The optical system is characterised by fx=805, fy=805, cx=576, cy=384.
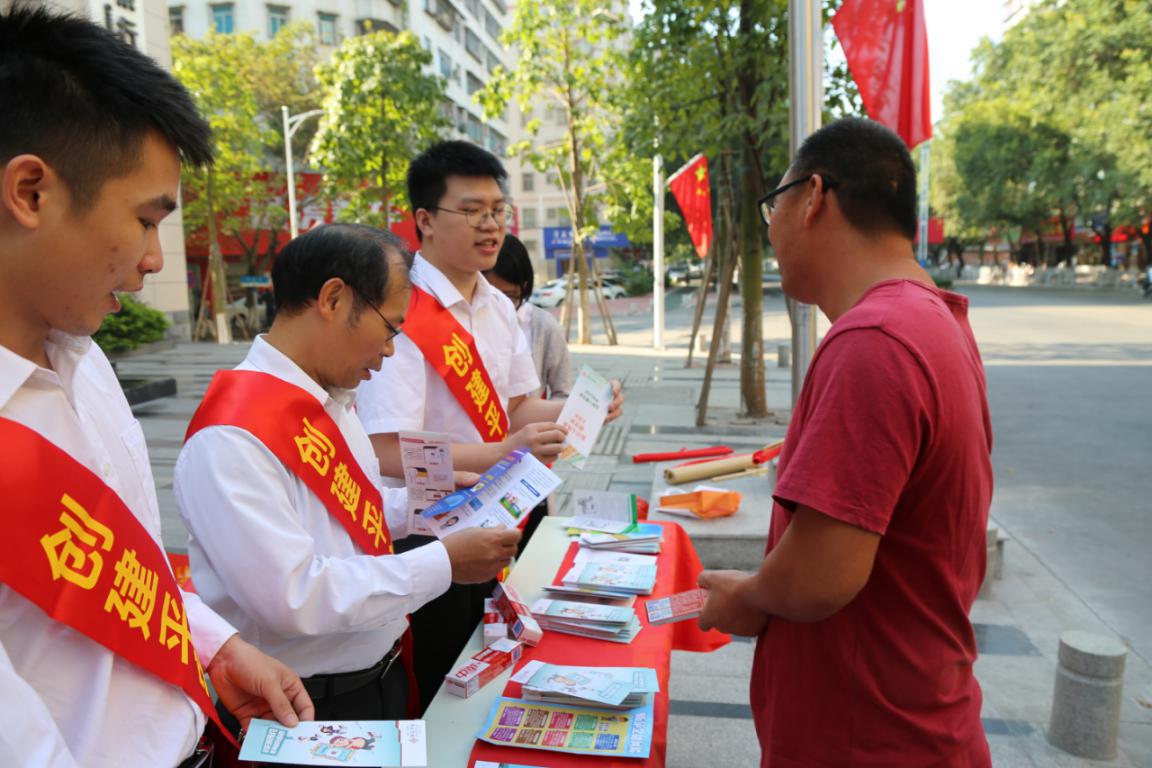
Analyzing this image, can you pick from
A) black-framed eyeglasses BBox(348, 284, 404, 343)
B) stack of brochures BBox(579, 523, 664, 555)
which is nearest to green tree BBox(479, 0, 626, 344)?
stack of brochures BBox(579, 523, 664, 555)

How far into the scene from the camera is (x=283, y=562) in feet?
4.72

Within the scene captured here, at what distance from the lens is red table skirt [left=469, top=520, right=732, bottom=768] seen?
1536mm

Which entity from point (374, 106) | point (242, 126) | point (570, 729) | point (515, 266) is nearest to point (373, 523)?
point (570, 729)

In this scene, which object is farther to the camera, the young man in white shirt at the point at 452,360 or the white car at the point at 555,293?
the white car at the point at 555,293

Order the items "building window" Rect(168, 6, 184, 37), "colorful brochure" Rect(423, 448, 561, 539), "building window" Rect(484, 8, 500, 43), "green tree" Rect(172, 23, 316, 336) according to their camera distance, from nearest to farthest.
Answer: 1. "colorful brochure" Rect(423, 448, 561, 539)
2. "green tree" Rect(172, 23, 316, 336)
3. "building window" Rect(168, 6, 184, 37)
4. "building window" Rect(484, 8, 500, 43)

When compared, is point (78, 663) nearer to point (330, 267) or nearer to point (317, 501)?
point (317, 501)

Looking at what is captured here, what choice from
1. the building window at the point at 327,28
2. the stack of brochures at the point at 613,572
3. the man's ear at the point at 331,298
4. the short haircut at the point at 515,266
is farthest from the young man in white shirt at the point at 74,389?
the building window at the point at 327,28

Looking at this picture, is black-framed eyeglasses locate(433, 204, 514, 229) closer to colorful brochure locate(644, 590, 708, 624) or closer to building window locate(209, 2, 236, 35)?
colorful brochure locate(644, 590, 708, 624)

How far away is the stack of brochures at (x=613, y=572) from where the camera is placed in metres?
2.30

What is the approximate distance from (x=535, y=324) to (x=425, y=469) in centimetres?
227

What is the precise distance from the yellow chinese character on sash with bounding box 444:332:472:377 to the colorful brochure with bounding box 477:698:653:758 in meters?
1.10

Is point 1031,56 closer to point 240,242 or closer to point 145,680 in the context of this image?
point 240,242

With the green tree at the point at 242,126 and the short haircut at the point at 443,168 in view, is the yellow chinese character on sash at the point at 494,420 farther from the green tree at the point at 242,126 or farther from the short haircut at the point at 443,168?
the green tree at the point at 242,126

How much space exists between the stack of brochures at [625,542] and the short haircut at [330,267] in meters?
1.28
